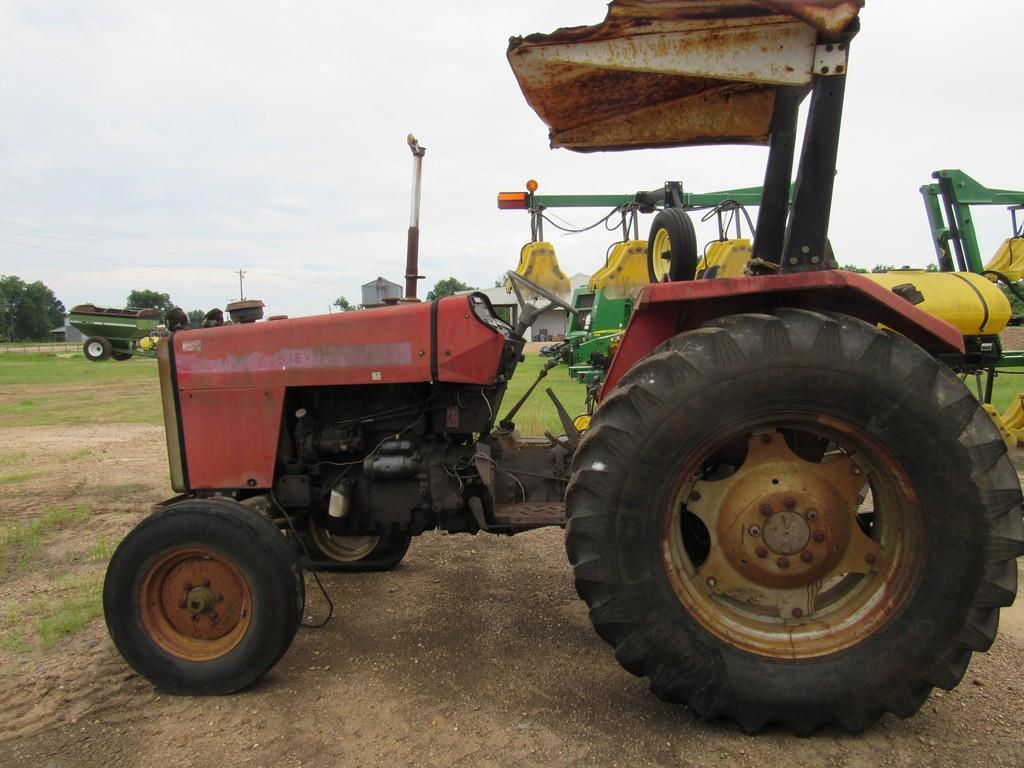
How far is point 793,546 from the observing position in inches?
89.0

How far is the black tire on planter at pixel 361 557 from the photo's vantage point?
3727 millimetres

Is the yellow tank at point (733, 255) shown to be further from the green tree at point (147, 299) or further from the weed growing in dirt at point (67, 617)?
the green tree at point (147, 299)

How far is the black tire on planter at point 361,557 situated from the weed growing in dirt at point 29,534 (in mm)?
1659

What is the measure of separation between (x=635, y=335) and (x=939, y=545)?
1183mm

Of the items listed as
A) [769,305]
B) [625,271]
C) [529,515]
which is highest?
[625,271]

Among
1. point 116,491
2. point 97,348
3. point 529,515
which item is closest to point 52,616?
Result: point 529,515

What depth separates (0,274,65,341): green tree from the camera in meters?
71.9

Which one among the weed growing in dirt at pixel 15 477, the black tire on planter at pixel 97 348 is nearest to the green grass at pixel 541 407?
the weed growing in dirt at pixel 15 477

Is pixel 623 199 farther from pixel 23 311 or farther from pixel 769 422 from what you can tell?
pixel 23 311

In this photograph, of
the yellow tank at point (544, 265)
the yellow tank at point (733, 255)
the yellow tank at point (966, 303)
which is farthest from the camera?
the yellow tank at point (544, 265)

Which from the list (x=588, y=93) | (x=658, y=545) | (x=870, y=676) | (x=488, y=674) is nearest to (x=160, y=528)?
(x=488, y=674)

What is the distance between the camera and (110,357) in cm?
2558

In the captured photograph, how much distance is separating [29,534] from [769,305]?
4670mm

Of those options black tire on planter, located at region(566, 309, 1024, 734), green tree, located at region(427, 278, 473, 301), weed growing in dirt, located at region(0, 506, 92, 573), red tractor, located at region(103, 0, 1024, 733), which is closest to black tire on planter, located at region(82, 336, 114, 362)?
green tree, located at region(427, 278, 473, 301)
